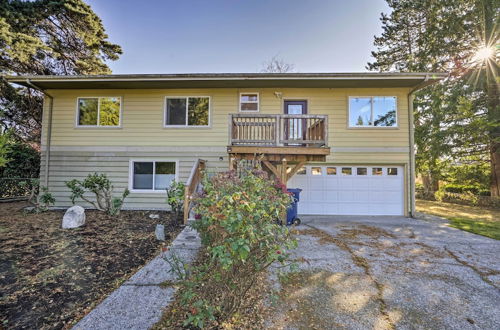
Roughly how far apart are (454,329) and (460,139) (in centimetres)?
1208

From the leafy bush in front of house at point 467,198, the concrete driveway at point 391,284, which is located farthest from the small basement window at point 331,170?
the leafy bush in front of house at point 467,198

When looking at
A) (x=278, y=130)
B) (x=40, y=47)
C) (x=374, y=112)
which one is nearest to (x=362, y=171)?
(x=374, y=112)

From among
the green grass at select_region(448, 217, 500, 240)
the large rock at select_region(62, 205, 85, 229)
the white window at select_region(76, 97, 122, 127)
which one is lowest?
the green grass at select_region(448, 217, 500, 240)

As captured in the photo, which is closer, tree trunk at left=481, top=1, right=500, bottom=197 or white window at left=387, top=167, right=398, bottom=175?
white window at left=387, top=167, right=398, bottom=175

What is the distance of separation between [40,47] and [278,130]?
1173cm

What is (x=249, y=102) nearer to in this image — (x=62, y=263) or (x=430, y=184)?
(x=62, y=263)

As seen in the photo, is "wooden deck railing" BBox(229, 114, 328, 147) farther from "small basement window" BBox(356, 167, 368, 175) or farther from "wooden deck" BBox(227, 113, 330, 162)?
"small basement window" BBox(356, 167, 368, 175)

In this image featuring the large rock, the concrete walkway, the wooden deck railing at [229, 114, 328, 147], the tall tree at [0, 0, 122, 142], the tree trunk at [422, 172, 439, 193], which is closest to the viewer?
the concrete walkway

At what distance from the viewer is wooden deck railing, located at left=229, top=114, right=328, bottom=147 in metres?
6.66

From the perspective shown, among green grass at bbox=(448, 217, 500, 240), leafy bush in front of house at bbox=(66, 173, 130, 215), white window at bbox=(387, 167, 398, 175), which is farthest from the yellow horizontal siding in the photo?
green grass at bbox=(448, 217, 500, 240)

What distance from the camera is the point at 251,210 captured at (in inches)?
75.8

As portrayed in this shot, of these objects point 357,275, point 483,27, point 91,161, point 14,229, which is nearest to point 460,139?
point 483,27

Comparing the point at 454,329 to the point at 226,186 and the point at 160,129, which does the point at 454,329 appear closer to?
the point at 226,186

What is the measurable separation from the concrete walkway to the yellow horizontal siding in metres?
5.46
